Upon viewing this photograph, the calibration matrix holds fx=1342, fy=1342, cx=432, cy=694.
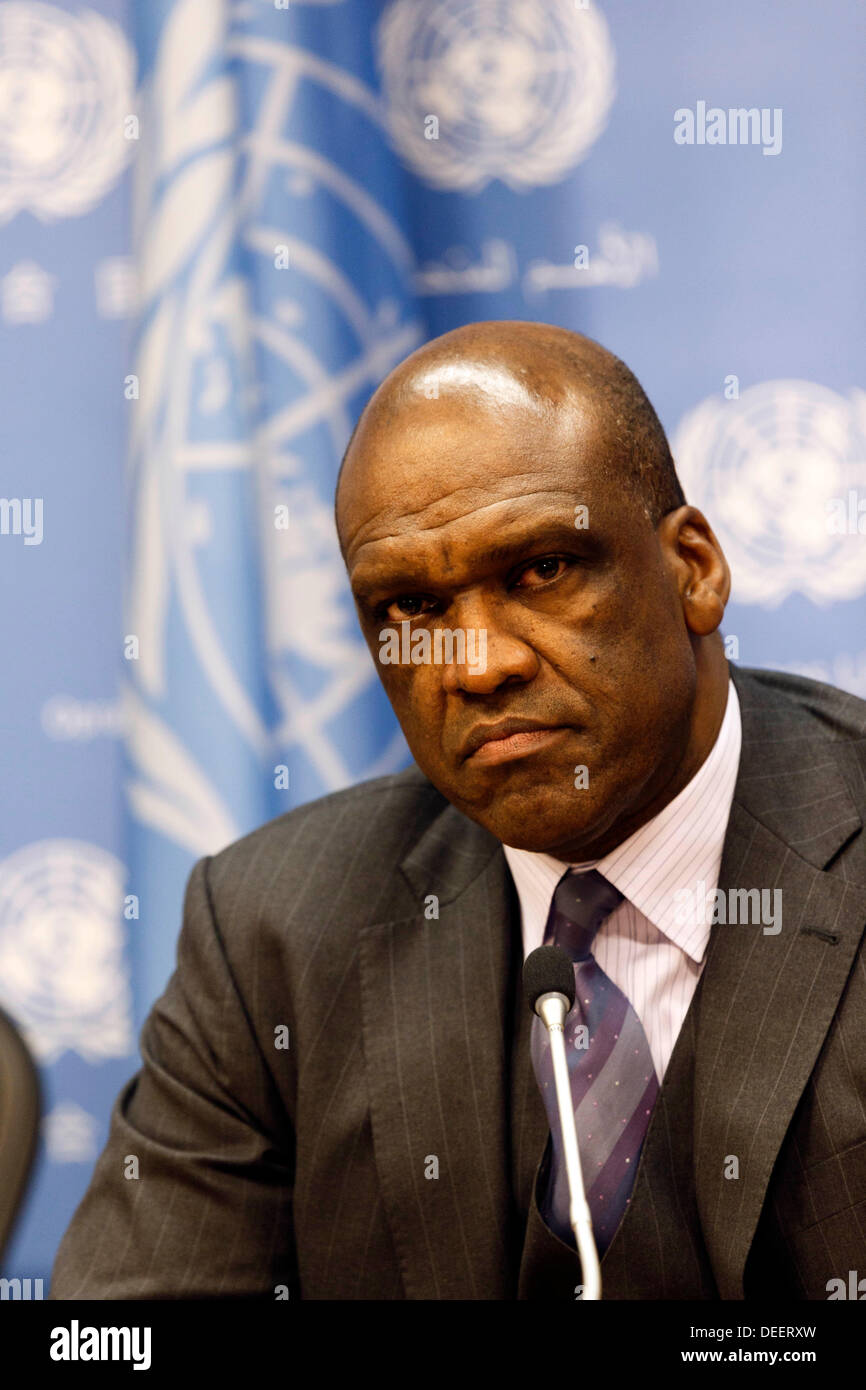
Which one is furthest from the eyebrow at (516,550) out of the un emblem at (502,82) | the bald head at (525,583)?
the un emblem at (502,82)

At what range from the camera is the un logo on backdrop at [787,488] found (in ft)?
5.43

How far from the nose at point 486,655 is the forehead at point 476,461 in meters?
0.08

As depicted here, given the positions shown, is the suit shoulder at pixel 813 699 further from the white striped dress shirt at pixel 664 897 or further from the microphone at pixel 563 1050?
the microphone at pixel 563 1050

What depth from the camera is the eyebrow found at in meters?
1.10

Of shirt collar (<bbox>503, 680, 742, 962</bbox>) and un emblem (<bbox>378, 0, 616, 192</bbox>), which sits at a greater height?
un emblem (<bbox>378, 0, 616, 192</bbox>)

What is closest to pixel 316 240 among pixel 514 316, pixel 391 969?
pixel 514 316

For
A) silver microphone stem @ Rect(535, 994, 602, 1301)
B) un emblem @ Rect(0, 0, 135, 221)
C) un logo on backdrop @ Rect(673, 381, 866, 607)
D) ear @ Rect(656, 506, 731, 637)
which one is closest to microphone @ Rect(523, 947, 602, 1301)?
silver microphone stem @ Rect(535, 994, 602, 1301)

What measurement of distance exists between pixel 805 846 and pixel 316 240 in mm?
979

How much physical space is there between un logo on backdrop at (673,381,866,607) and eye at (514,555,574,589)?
60 centimetres

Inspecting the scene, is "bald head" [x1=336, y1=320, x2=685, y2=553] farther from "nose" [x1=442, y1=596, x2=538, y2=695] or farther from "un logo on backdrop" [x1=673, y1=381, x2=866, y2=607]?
"un logo on backdrop" [x1=673, y1=381, x2=866, y2=607]

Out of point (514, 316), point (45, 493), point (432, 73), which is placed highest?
point (432, 73)

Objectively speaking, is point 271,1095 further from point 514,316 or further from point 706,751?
point 514,316
